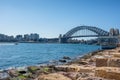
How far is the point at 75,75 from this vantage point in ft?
20.7

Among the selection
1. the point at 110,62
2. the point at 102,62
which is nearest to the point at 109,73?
the point at 110,62

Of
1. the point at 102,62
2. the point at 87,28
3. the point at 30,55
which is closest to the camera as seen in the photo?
the point at 102,62

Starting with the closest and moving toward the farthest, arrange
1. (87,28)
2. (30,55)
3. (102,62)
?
(102,62)
(30,55)
(87,28)

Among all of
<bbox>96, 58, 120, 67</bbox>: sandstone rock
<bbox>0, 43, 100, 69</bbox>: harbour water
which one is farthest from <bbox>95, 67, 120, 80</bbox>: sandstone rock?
<bbox>0, 43, 100, 69</bbox>: harbour water

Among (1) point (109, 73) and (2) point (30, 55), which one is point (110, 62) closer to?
(1) point (109, 73)

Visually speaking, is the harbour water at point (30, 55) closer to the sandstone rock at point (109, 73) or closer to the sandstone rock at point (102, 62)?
the sandstone rock at point (102, 62)

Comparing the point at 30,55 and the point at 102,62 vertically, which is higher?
the point at 102,62

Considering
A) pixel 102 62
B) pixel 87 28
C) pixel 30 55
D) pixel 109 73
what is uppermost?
pixel 87 28

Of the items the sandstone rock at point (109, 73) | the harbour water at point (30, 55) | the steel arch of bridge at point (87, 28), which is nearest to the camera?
the sandstone rock at point (109, 73)

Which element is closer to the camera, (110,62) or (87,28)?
(110,62)

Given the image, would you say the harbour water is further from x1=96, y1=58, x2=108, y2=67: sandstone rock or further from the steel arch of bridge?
the steel arch of bridge

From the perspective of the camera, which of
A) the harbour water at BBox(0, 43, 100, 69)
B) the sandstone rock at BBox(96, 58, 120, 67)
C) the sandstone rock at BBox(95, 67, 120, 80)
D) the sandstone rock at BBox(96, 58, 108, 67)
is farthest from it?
the harbour water at BBox(0, 43, 100, 69)

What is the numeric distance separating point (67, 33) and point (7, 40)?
46.9 m

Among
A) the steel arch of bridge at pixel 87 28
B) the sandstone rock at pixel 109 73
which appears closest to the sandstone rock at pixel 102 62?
the sandstone rock at pixel 109 73
